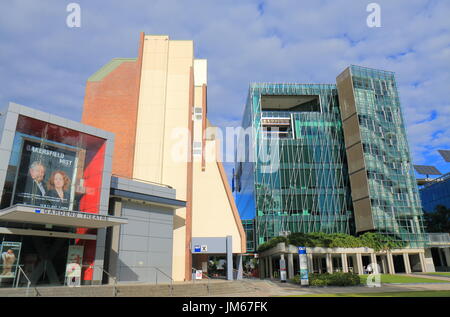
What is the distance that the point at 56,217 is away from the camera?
69.9 feet

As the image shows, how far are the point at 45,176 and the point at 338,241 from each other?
132 feet

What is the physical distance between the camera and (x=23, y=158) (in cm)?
2189

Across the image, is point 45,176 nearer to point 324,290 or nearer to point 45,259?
point 45,259

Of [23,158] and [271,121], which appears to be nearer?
[23,158]

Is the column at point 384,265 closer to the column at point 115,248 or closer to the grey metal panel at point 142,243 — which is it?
the grey metal panel at point 142,243

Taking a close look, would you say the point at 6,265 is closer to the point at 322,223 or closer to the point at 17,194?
the point at 17,194

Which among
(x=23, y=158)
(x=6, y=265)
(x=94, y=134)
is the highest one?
(x=94, y=134)

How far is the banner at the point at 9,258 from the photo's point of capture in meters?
20.0

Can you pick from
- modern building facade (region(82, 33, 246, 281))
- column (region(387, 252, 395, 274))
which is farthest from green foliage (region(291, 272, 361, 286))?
column (region(387, 252, 395, 274))

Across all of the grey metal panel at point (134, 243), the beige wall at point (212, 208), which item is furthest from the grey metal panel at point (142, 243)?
the beige wall at point (212, 208)

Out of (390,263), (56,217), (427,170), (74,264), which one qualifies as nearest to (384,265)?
(390,263)

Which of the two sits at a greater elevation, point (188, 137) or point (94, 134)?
point (188, 137)
